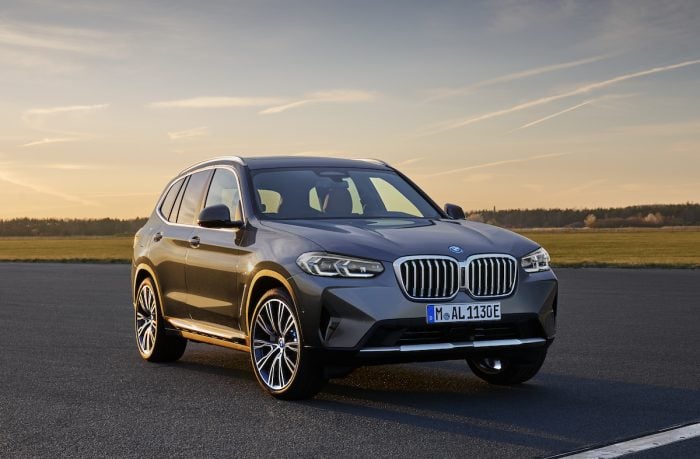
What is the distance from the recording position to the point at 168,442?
21.5 feet

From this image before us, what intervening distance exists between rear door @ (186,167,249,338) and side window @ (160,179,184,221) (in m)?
0.90

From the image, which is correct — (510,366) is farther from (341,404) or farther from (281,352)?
(281,352)

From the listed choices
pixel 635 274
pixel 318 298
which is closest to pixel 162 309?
pixel 318 298

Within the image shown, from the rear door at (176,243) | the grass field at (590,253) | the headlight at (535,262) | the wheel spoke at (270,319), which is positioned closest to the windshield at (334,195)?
the wheel spoke at (270,319)

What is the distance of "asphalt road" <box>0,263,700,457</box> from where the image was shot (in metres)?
6.48

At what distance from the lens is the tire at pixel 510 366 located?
8547 millimetres

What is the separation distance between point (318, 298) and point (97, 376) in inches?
113

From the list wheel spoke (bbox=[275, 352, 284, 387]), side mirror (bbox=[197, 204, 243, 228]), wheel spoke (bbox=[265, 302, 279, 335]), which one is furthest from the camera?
side mirror (bbox=[197, 204, 243, 228])

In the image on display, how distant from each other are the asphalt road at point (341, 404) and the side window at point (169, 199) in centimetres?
152

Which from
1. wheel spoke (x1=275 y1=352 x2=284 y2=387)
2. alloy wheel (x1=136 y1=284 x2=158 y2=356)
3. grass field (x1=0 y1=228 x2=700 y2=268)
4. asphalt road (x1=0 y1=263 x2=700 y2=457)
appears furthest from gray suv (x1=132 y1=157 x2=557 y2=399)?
grass field (x1=0 y1=228 x2=700 y2=268)

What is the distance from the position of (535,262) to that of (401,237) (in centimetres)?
110

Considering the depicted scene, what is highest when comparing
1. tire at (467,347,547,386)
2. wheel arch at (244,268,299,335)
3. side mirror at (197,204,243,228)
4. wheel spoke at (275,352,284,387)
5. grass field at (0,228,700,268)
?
side mirror at (197,204,243,228)

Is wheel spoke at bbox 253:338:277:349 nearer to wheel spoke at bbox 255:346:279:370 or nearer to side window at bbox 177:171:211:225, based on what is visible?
wheel spoke at bbox 255:346:279:370

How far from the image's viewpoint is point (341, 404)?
7.94 metres
